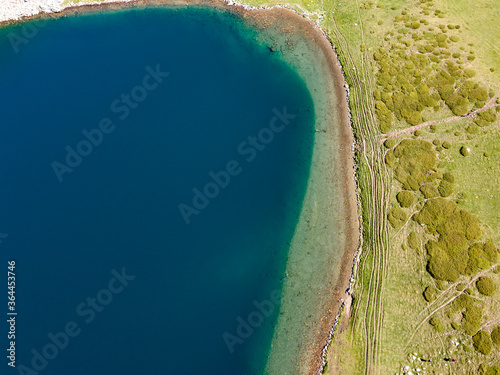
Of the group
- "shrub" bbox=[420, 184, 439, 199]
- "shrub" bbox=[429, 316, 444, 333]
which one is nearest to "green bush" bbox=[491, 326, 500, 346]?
"shrub" bbox=[429, 316, 444, 333]

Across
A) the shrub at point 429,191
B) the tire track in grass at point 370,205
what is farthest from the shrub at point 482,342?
the shrub at point 429,191

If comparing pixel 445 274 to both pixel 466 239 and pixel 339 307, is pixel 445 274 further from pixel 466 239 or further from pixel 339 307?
pixel 339 307

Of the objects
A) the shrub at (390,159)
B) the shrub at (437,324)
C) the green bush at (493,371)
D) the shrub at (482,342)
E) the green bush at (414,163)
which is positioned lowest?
the green bush at (493,371)

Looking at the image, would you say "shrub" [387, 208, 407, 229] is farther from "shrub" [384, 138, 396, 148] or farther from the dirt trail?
the dirt trail

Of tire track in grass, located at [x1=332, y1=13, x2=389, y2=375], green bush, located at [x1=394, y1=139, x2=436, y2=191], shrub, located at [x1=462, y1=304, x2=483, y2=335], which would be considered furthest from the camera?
green bush, located at [x1=394, y1=139, x2=436, y2=191]

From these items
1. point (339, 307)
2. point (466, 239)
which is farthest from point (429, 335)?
point (466, 239)

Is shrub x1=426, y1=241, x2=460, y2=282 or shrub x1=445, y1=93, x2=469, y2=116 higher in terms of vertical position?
shrub x1=445, y1=93, x2=469, y2=116

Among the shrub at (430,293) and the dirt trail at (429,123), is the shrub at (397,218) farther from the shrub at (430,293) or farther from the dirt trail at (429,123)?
the dirt trail at (429,123)

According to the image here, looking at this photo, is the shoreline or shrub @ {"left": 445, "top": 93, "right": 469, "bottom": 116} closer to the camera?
the shoreline
